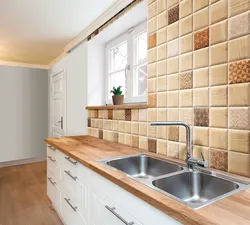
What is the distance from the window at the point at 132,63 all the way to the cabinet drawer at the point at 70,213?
1.11m

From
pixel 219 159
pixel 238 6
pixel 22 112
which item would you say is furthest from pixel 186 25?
pixel 22 112

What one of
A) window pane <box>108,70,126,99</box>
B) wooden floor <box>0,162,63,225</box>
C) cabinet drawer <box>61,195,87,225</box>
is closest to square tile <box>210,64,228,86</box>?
cabinet drawer <box>61,195,87,225</box>

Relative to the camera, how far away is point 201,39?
1.20m

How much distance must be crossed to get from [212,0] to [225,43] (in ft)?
0.87

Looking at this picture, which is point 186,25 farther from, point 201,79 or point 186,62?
point 201,79

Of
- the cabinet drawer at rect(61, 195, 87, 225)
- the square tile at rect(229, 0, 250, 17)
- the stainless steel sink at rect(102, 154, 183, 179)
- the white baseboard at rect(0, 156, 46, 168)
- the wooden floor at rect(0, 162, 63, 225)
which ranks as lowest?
the wooden floor at rect(0, 162, 63, 225)

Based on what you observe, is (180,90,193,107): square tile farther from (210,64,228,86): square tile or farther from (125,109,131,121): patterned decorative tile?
(125,109,131,121): patterned decorative tile

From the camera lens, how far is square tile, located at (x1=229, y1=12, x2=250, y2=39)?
0.98 meters

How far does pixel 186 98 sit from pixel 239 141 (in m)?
0.41

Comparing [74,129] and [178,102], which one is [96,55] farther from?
[178,102]

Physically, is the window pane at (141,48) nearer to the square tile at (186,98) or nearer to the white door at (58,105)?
the square tile at (186,98)

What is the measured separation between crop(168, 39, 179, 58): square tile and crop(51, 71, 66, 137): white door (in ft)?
7.54

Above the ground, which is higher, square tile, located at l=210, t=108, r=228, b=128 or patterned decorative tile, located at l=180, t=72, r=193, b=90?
patterned decorative tile, located at l=180, t=72, r=193, b=90

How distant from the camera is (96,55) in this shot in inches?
105
